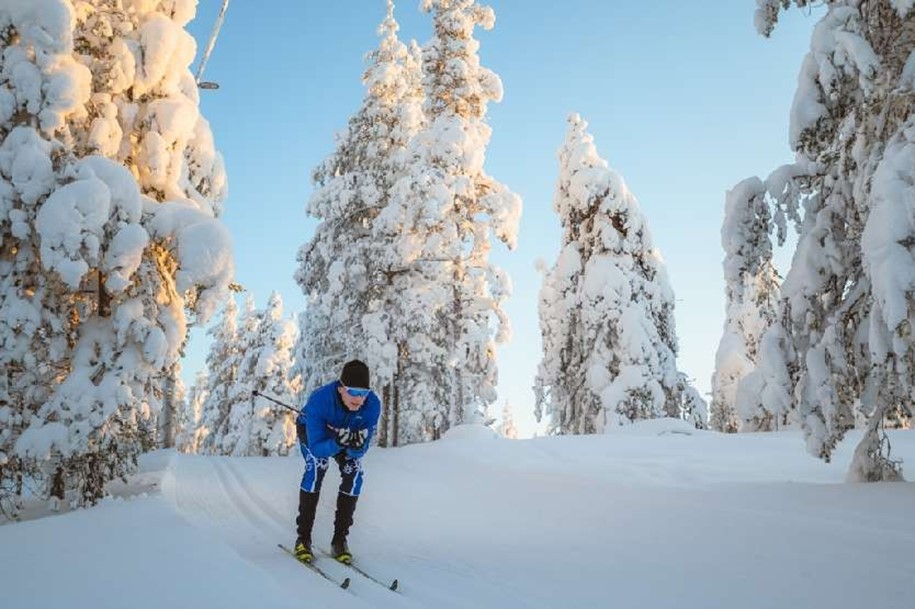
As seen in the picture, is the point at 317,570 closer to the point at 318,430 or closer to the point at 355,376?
the point at 318,430

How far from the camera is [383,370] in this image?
20812 mm

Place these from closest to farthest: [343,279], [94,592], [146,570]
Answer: [94,592], [146,570], [343,279]

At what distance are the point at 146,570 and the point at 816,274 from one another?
7453 mm

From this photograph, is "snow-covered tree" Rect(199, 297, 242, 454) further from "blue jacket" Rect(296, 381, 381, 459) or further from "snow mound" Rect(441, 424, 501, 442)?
"blue jacket" Rect(296, 381, 381, 459)

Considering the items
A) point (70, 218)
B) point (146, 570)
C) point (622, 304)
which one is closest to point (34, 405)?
point (70, 218)

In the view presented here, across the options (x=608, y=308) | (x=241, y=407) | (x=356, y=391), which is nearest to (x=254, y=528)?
(x=356, y=391)

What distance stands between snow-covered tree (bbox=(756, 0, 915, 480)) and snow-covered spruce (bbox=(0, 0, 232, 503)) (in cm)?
760

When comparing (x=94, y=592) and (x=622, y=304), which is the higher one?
(x=622, y=304)

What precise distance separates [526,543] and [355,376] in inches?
90.7

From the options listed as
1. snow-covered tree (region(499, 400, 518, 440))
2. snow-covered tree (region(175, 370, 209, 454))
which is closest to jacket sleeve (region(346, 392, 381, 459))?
snow-covered tree (region(175, 370, 209, 454))

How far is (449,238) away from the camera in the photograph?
2144 centimetres

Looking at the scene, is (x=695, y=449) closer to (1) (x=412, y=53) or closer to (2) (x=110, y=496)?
(2) (x=110, y=496)

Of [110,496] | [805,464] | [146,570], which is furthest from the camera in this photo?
[805,464]

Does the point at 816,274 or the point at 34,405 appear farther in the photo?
the point at 34,405
